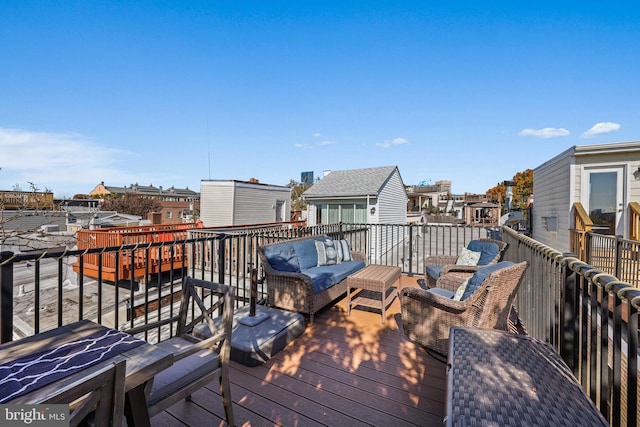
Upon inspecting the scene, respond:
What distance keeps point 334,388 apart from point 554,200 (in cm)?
933

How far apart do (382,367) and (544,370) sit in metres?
1.39

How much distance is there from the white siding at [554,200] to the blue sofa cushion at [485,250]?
468 centimetres

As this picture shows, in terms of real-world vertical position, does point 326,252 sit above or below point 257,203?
below

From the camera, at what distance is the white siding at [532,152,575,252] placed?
288 inches

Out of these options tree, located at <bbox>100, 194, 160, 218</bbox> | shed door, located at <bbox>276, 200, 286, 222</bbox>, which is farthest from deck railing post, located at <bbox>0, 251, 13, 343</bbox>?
tree, located at <bbox>100, 194, 160, 218</bbox>

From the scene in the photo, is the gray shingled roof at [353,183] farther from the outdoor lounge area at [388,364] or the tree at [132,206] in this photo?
the tree at [132,206]

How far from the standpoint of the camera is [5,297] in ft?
5.42

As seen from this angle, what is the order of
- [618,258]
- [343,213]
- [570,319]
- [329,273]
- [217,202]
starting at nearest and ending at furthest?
[570,319], [329,273], [618,258], [343,213], [217,202]

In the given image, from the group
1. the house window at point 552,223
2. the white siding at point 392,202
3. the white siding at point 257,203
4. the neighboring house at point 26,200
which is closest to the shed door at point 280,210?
the white siding at point 257,203

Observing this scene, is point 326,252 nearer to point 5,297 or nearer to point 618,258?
point 5,297

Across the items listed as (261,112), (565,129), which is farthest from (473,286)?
(565,129)

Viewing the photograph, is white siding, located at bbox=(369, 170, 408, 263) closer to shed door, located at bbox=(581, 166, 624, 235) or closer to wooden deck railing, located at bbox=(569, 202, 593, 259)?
wooden deck railing, located at bbox=(569, 202, 593, 259)

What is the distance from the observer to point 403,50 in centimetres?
1014

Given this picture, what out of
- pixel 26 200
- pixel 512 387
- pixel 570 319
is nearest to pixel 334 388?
pixel 512 387
